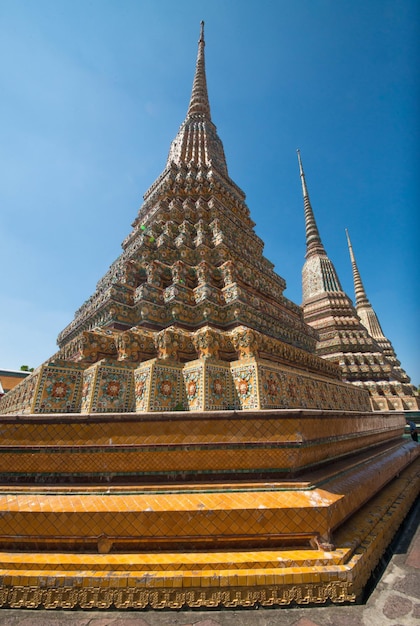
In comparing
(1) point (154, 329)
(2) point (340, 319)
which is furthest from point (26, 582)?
(2) point (340, 319)

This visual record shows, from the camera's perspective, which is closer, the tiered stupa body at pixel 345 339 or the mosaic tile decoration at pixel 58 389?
the mosaic tile decoration at pixel 58 389

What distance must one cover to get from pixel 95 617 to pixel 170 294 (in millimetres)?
4841

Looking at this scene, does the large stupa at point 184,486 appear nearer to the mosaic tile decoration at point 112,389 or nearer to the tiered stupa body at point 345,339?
the mosaic tile decoration at point 112,389

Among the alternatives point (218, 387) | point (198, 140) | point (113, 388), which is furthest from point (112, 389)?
point (198, 140)

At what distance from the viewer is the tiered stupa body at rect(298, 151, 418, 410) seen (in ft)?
44.8

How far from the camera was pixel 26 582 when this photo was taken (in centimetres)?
237

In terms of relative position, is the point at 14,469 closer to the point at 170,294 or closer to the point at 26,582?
the point at 26,582

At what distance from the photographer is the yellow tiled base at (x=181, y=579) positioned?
7.50 ft

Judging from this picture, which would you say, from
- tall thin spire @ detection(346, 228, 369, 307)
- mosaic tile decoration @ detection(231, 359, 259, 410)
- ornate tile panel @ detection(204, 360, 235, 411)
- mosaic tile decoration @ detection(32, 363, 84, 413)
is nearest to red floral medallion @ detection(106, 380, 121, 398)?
mosaic tile decoration @ detection(32, 363, 84, 413)

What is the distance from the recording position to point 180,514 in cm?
267

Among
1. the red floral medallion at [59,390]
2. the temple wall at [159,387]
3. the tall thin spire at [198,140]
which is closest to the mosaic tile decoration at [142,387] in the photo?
the temple wall at [159,387]

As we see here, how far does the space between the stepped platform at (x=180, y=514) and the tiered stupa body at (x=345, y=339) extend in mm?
11402

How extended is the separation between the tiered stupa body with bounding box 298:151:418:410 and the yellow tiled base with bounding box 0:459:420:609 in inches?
476

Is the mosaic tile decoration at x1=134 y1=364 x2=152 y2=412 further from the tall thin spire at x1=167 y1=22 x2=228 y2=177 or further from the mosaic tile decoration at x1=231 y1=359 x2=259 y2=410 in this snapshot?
the tall thin spire at x1=167 y1=22 x2=228 y2=177
